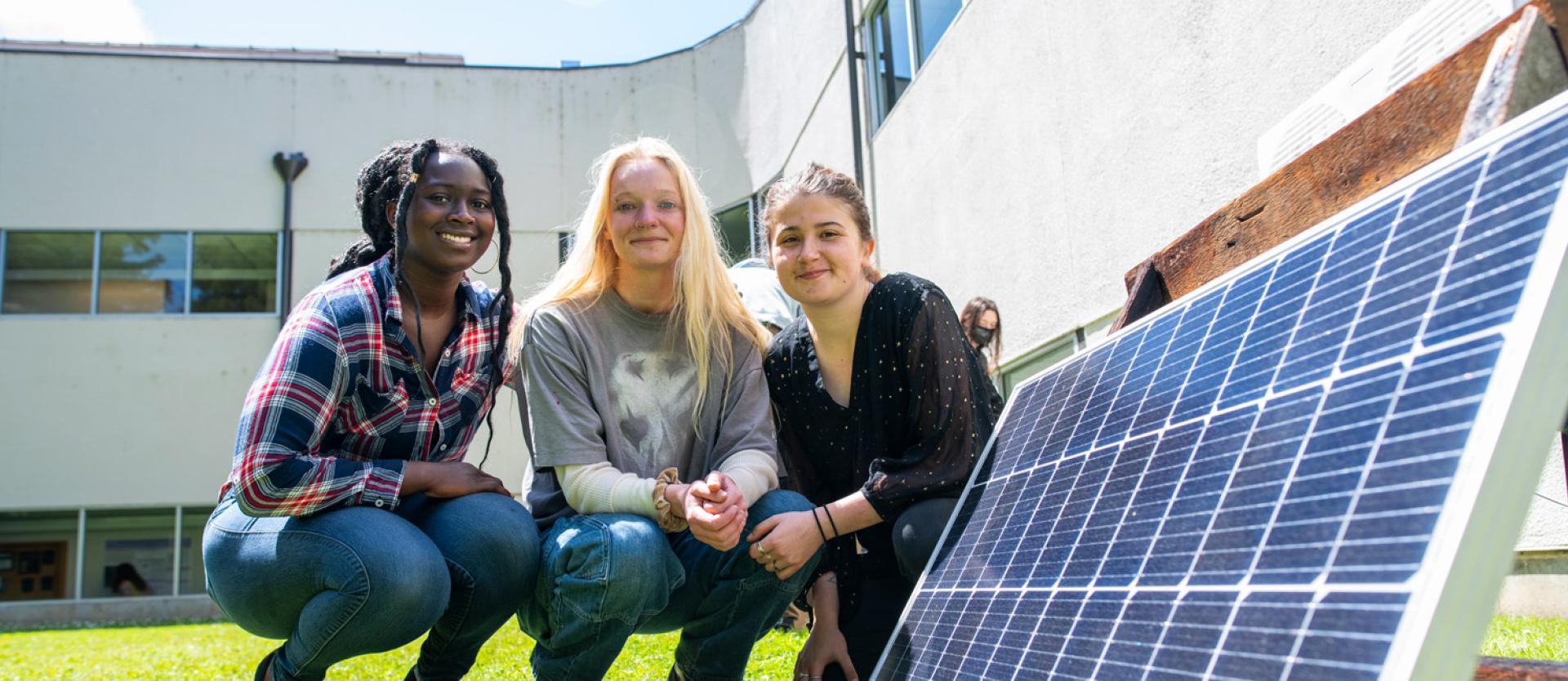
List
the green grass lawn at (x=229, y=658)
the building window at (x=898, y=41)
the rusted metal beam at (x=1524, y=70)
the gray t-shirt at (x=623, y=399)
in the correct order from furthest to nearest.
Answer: the building window at (x=898, y=41) < the green grass lawn at (x=229, y=658) < the gray t-shirt at (x=623, y=399) < the rusted metal beam at (x=1524, y=70)

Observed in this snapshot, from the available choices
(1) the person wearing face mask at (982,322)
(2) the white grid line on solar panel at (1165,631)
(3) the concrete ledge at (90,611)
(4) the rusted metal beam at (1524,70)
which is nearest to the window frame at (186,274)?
(3) the concrete ledge at (90,611)

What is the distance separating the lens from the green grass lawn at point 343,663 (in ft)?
12.8

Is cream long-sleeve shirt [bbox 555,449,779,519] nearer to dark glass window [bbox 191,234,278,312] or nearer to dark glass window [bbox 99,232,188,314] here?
dark glass window [bbox 191,234,278,312]

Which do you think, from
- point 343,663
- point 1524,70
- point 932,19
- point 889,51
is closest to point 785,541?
point 1524,70

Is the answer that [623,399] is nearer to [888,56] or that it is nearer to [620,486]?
[620,486]

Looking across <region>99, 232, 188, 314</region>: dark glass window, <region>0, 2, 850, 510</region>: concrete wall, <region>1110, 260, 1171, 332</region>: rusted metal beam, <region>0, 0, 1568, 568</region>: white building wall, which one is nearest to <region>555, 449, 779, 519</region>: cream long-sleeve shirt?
<region>1110, 260, 1171, 332</region>: rusted metal beam

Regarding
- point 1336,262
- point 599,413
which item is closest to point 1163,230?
point 599,413

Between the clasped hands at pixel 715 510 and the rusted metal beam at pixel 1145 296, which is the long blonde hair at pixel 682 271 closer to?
the clasped hands at pixel 715 510

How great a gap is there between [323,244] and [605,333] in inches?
583

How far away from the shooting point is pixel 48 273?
53.1 feet

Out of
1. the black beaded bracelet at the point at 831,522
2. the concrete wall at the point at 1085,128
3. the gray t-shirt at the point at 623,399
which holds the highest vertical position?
the concrete wall at the point at 1085,128

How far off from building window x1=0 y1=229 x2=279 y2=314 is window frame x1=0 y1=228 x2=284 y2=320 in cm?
2

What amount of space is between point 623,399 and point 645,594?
26.2 inches

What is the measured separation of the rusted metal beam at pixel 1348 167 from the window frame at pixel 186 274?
16.1 m
